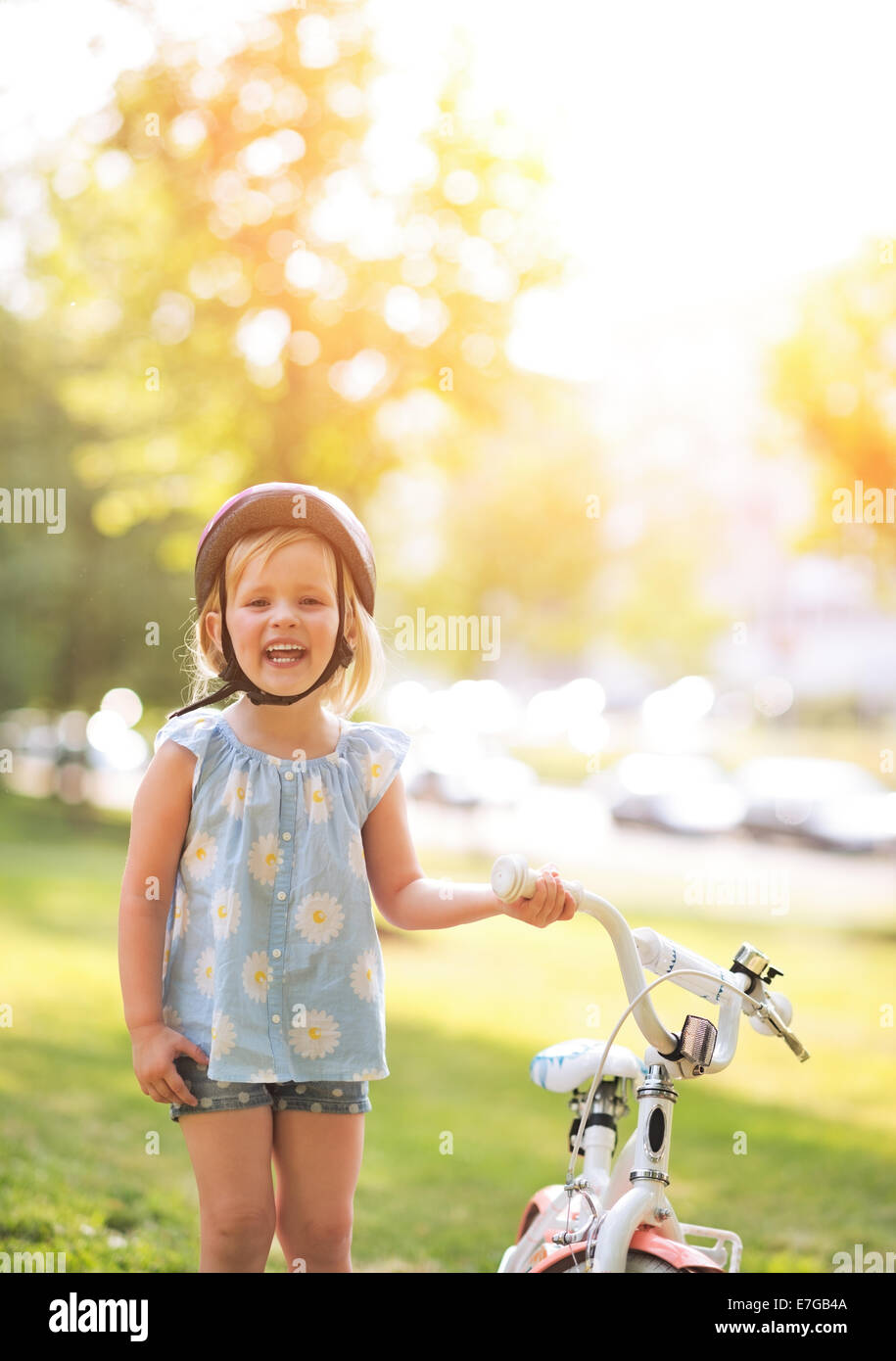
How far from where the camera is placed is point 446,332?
20.6 ft

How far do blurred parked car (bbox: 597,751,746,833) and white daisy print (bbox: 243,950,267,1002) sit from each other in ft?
36.0

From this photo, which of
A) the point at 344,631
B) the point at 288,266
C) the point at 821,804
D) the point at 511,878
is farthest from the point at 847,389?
the point at 511,878

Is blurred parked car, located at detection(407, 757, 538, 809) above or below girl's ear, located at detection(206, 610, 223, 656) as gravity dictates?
below

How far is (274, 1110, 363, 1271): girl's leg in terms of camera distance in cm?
175

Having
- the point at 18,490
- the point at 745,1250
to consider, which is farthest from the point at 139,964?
the point at 18,490

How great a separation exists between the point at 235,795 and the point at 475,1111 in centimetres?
341

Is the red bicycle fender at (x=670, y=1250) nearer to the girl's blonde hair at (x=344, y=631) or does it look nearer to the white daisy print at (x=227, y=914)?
the white daisy print at (x=227, y=914)

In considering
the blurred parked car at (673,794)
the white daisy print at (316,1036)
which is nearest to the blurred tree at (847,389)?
the blurred parked car at (673,794)

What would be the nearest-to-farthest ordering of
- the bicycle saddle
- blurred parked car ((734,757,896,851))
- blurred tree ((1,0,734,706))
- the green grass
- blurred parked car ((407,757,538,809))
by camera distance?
the bicycle saddle < the green grass < blurred tree ((1,0,734,706)) < blurred parked car ((734,757,896,851)) < blurred parked car ((407,757,538,809))

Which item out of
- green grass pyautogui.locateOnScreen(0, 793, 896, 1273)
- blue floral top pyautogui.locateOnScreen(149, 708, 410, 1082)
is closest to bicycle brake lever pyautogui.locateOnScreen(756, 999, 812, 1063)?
blue floral top pyautogui.locateOnScreen(149, 708, 410, 1082)

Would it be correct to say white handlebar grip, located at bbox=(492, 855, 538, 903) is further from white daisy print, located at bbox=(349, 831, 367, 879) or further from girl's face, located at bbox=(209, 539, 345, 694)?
girl's face, located at bbox=(209, 539, 345, 694)
